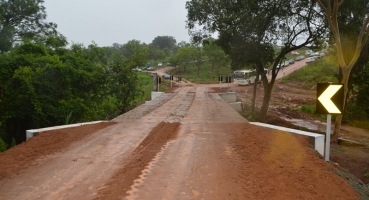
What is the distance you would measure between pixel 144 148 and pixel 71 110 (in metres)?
8.27

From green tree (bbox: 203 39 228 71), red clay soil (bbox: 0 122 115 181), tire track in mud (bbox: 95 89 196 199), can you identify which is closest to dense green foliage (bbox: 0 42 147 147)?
red clay soil (bbox: 0 122 115 181)

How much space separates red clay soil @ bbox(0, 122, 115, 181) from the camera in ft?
19.2

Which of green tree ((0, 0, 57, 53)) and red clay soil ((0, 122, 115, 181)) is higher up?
green tree ((0, 0, 57, 53))

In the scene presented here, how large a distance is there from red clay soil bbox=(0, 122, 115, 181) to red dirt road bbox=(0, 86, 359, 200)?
2 centimetres

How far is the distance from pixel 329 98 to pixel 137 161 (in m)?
3.81

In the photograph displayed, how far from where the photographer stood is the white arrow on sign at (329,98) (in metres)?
6.12

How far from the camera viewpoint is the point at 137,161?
6043 millimetres

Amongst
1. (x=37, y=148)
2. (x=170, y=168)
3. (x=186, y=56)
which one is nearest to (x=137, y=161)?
(x=170, y=168)

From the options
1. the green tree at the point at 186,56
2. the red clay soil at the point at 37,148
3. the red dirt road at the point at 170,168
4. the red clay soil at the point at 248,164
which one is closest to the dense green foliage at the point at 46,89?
the red clay soil at the point at 37,148

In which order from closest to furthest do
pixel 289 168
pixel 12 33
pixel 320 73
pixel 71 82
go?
pixel 289 168, pixel 71 82, pixel 12 33, pixel 320 73

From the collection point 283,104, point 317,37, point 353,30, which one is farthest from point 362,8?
point 283,104

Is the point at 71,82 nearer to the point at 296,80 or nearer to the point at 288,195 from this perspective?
the point at 288,195

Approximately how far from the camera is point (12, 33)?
30031mm

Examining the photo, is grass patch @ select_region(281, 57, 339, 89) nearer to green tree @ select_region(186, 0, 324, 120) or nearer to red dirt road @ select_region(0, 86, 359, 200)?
green tree @ select_region(186, 0, 324, 120)
